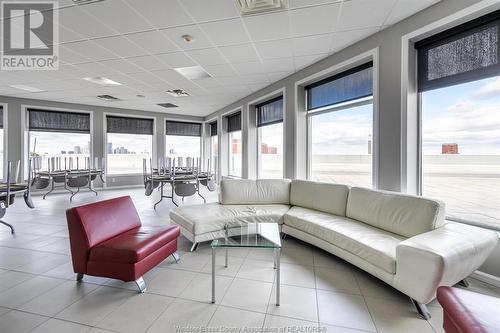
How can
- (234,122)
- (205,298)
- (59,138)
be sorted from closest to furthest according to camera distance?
(205,298)
(59,138)
(234,122)

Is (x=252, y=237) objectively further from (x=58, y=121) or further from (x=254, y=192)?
(x=58, y=121)

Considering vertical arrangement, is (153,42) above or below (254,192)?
above

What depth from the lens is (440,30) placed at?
7.90 feet

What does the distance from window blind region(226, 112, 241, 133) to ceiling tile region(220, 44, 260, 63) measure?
3144 mm

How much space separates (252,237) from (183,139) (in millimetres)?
7595

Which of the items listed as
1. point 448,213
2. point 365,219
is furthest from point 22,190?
point 448,213

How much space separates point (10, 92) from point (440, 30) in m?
8.93

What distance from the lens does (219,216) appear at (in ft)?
9.59

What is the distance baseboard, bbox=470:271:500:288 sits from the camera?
6.64 ft

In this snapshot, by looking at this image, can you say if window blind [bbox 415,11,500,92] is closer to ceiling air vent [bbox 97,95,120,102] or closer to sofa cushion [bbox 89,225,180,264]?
sofa cushion [bbox 89,225,180,264]

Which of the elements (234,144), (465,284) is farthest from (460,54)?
(234,144)

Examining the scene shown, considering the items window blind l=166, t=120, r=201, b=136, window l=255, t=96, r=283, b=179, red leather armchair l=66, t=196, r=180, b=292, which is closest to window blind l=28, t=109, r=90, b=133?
window blind l=166, t=120, r=201, b=136

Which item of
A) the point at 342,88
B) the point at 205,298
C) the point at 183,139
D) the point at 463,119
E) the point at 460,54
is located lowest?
the point at 205,298

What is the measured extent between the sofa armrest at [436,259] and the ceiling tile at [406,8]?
2.35 metres
